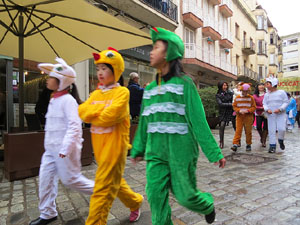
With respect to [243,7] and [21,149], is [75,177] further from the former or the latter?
[243,7]

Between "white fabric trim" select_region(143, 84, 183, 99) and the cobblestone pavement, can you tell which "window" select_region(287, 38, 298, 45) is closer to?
the cobblestone pavement

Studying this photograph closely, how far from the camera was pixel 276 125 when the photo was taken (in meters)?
6.66

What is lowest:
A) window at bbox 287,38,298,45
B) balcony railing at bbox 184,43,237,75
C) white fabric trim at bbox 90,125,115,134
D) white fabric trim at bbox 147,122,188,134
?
white fabric trim at bbox 90,125,115,134

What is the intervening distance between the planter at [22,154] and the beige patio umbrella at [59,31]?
1.77ft

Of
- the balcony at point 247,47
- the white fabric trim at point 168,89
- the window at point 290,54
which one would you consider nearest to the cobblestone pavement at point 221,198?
the white fabric trim at point 168,89

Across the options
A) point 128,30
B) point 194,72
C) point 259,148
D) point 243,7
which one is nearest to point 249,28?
point 243,7

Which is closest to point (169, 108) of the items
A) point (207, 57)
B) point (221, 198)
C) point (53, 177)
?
point (53, 177)

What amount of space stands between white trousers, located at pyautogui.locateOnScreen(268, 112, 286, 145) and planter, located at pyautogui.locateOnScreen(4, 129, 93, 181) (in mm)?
5600

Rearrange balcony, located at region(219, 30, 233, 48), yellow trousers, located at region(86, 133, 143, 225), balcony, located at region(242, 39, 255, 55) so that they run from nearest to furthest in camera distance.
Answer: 1. yellow trousers, located at region(86, 133, 143, 225)
2. balcony, located at region(219, 30, 233, 48)
3. balcony, located at region(242, 39, 255, 55)

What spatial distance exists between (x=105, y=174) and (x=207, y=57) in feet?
67.4

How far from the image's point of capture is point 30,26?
569 centimetres

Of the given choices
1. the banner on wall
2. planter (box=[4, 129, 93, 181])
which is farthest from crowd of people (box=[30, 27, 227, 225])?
the banner on wall

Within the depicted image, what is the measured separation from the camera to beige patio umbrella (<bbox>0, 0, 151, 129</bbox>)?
4.51 meters

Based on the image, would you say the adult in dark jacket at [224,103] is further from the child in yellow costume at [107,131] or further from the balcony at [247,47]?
the balcony at [247,47]
